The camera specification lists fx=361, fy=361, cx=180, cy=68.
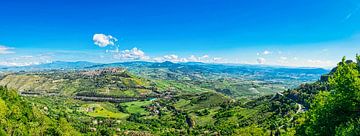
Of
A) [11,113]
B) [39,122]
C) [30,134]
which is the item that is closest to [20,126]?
[30,134]

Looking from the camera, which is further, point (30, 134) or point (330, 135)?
point (30, 134)

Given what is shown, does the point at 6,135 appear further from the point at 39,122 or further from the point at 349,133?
the point at 349,133

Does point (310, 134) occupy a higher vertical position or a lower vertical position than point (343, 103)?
lower

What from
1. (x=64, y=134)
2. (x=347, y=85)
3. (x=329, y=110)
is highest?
(x=347, y=85)

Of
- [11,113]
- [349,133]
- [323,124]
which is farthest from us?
[11,113]

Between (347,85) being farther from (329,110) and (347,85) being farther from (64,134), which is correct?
(64,134)

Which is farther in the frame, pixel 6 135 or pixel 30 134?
pixel 30 134

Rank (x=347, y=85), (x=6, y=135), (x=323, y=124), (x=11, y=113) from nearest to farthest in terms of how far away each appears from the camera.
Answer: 1. (x=347, y=85)
2. (x=323, y=124)
3. (x=6, y=135)
4. (x=11, y=113)

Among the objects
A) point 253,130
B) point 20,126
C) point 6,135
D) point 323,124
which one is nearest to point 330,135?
point 323,124

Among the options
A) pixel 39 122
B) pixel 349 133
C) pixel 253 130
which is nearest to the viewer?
pixel 349 133
